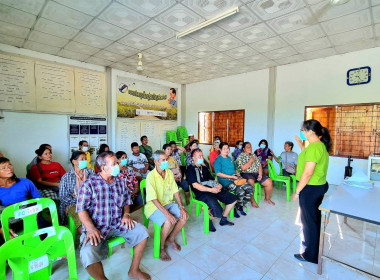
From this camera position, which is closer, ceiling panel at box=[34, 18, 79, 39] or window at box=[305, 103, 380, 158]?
ceiling panel at box=[34, 18, 79, 39]

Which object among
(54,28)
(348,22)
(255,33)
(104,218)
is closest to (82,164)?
(104,218)

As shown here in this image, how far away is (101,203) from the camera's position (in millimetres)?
1763

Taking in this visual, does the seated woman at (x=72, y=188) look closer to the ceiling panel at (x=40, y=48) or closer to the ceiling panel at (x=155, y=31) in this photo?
the ceiling panel at (x=155, y=31)

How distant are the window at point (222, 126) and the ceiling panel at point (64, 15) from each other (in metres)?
4.51

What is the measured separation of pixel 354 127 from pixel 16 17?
6591 millimetres

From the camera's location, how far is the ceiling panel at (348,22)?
2.85m

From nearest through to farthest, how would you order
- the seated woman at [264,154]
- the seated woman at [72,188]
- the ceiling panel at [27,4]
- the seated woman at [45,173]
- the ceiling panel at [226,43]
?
the seated woman at [72,188] → the ceiling panel at [27,4] → the seated woman at [45,173] → the ceiling panel at [226,43] → the seated woman at [264,154]

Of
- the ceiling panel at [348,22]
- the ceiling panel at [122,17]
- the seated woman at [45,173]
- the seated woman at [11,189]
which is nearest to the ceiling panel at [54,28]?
the ceiling panel at [122,17]

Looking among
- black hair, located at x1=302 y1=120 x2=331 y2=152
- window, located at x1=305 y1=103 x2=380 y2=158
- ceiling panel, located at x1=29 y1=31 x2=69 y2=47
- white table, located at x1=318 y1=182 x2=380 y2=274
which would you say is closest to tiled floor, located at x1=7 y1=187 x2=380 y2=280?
white table, located at x1=318 y1=182 x2=380 y2=274

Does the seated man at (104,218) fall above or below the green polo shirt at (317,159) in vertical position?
below

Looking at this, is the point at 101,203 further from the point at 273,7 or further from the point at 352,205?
the point at 273,7

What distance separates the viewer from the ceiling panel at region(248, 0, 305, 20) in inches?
102

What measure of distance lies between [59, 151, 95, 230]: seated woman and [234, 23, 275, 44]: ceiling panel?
325cm

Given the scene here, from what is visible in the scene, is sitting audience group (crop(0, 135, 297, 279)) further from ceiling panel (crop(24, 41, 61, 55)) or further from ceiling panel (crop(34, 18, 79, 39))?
ceiling panel (crop(24, 41, 61, 55))
